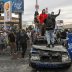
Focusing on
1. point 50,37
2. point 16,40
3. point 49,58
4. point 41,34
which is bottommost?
point 16,40

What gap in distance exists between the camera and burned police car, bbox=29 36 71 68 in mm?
13555

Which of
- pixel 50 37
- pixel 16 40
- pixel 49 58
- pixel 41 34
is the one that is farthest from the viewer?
pixel 16 40

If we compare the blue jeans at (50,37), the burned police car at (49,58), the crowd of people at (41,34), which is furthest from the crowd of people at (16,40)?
the burned police car at (49,58)

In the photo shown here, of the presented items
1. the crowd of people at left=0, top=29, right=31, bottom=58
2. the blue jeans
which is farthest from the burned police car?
the crowd of people at left=0, top=29, right=31, bottom=58

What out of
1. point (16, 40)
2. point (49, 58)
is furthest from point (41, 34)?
point (49, 58)

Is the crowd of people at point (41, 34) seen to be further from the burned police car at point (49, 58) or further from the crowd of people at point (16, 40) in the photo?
the burned police car at point (49, 58)

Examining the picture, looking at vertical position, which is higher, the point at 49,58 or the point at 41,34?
the point at 41,34

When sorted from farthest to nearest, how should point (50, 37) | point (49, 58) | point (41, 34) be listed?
point (41, 34)
point (50, 37)
point (49, 58)

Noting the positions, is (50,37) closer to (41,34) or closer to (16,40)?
(41,34)

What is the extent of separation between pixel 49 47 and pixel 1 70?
2.45m

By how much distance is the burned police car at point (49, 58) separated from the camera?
13.6 metres

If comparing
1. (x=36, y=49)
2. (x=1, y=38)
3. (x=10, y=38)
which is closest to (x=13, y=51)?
(x=10, y=38)

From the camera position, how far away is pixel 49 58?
13.9 meters

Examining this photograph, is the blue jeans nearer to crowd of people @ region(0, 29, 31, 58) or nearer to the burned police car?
the burned police car
